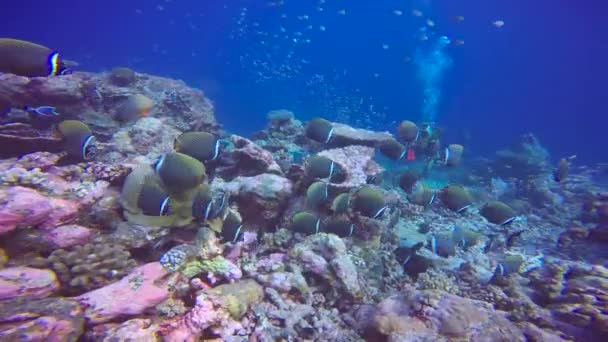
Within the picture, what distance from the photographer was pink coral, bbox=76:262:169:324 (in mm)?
3148

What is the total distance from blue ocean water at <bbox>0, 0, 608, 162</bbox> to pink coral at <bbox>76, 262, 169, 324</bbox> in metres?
36.1

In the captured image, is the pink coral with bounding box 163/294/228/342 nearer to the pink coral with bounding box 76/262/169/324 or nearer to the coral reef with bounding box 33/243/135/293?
the pink coral with bounding box 76/262/169/324

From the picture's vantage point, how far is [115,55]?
56.8 metres

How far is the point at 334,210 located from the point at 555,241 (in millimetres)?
9267

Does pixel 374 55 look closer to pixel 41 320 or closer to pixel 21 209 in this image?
pixel 21 209

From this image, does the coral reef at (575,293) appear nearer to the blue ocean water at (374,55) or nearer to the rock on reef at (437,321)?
the rock on reef at (437,321)

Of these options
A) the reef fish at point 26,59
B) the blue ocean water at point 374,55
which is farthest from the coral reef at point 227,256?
the blue ocean water at point 374,55

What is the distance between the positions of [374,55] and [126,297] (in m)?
66.1

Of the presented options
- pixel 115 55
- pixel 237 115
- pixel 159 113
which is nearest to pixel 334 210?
pixel 159 113

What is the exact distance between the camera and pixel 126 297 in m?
3.31

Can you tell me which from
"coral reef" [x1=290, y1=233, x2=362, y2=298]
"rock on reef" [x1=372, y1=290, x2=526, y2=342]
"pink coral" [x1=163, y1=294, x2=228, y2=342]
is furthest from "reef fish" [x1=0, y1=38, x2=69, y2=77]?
"rock on reef" [x1=372, y1=290, x2=526, y2=342]

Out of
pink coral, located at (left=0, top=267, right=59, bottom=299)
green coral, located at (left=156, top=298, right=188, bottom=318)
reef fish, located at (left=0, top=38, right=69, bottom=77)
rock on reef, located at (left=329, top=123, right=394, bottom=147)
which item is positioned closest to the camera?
pink coral, located at (left=0, top=267, right=59, bottom=299)

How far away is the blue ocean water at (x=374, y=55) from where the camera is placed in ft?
157

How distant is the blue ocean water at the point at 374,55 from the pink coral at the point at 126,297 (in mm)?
36148
